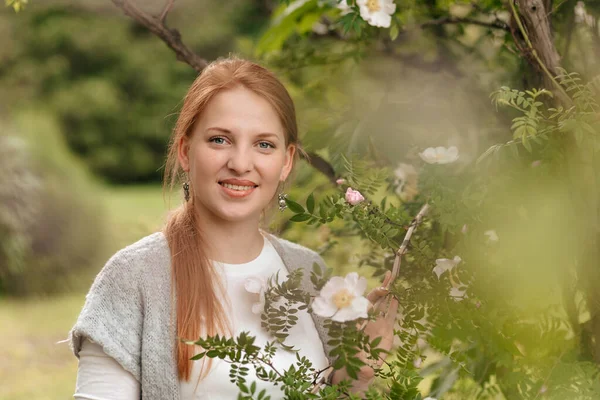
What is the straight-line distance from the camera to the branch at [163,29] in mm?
1528

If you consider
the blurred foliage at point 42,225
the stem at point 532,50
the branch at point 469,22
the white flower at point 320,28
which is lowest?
the blurred foliage at point 42,225

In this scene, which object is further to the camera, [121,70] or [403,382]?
[121,70]

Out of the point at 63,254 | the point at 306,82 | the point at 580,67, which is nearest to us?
the point at 580,67

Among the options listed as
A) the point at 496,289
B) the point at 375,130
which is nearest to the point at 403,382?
the point at 496,289

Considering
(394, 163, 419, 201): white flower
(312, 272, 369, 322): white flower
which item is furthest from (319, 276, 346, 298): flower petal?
(394, 163, 419, 201): white flower

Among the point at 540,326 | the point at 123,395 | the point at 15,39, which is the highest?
the point at 15,39

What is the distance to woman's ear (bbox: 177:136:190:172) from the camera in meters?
1.40

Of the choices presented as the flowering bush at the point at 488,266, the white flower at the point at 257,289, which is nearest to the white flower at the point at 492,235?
the flowering bush at the point at 488,266

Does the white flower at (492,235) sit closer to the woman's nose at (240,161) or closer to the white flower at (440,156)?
the white flower at (440,156)

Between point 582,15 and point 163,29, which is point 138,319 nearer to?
point 163,29

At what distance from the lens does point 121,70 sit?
12.1m

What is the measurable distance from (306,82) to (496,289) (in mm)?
1031

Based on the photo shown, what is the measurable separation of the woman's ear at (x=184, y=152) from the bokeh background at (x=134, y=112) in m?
0.09

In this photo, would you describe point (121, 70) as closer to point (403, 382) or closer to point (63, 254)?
point (63, 254)
